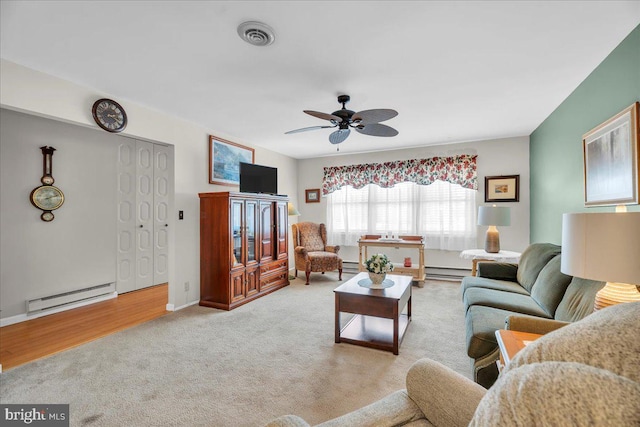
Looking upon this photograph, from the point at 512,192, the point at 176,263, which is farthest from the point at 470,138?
the point at 176,263

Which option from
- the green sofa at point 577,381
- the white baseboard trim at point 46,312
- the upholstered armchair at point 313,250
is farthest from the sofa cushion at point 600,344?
the white baseboard trim at point 46,312

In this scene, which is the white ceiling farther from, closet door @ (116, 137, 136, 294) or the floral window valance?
the floral window valance

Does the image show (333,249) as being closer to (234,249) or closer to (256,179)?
(256,179)

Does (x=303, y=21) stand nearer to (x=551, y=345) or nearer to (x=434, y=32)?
(x=434, y=32)

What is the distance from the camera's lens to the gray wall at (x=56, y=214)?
3139 millimetres

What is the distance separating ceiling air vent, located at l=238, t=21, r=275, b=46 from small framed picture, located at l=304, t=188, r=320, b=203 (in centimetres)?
424

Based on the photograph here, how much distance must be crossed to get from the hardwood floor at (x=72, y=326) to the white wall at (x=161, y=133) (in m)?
0.38

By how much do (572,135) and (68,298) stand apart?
6.17 m

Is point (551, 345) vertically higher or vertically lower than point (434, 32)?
lower

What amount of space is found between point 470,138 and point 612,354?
4.99m

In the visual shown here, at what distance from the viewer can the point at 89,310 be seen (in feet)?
11.8

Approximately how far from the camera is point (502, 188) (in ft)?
15.4

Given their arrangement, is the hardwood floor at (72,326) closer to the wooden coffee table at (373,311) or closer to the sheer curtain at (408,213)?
the wooden coffee table at (373,311)

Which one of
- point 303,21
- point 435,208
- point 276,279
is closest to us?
point 303,21
